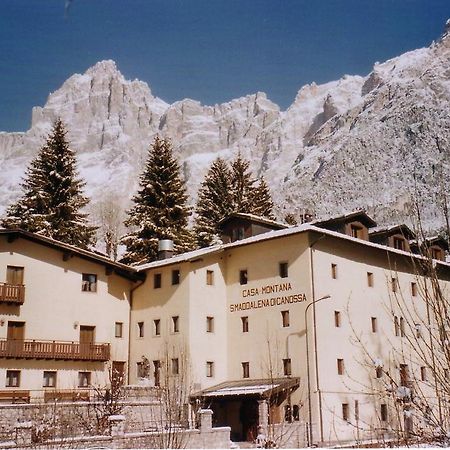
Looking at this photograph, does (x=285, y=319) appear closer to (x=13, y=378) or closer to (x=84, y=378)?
(x=84, y=378)

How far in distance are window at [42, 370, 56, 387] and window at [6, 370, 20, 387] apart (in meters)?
1.51

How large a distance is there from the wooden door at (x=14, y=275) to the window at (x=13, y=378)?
194 inches

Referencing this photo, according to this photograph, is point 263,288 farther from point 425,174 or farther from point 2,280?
point 425,174

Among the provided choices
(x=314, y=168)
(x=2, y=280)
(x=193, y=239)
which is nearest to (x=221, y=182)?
(x=193, y=239)

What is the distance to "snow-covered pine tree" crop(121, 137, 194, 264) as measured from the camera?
52125mm

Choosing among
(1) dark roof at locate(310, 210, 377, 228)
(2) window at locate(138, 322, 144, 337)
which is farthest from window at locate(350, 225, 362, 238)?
(2) window at locate(138, 322, 144, 337)

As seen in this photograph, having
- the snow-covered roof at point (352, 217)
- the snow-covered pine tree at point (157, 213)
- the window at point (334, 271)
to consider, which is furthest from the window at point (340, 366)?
the snow-covered pine tree at point (157, 213)

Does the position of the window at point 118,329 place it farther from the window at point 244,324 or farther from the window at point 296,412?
the window at point 296,412

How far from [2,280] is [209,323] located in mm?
12055

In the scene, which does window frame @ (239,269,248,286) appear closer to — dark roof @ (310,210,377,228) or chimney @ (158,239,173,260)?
dark roof @ (310,210,377,228)

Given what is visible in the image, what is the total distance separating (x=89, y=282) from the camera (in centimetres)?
4006

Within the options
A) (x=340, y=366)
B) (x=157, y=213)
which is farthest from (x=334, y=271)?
(x=157, y=213)

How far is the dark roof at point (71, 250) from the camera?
36875 mm

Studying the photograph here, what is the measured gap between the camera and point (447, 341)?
273 inches
